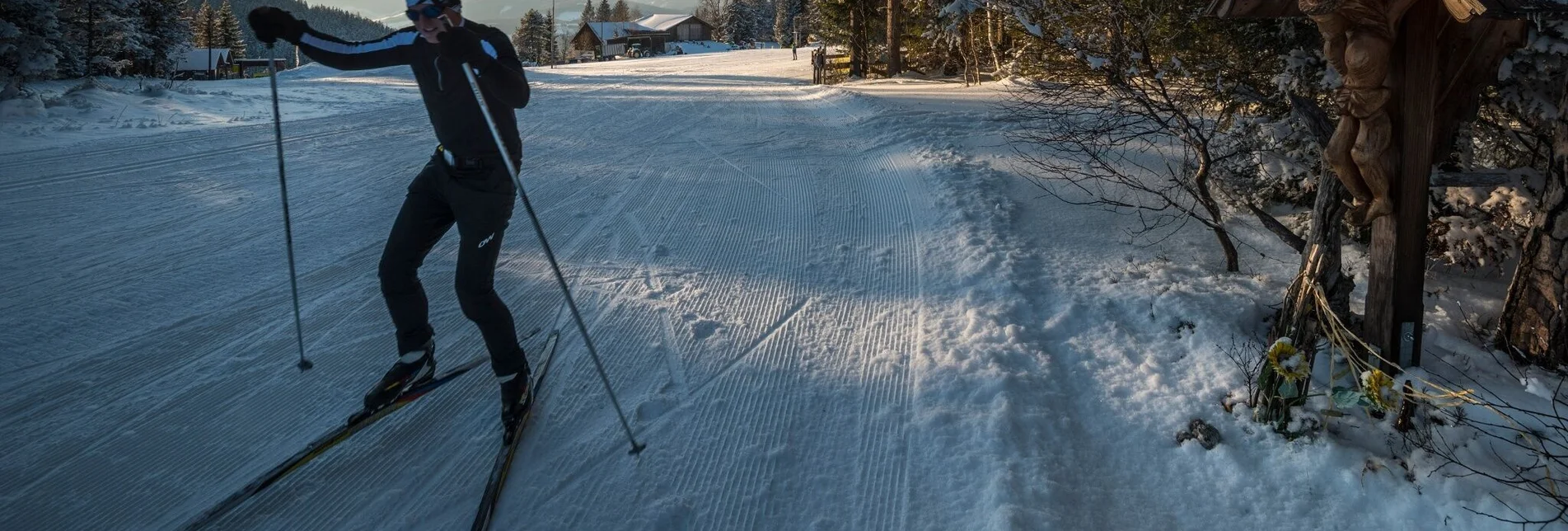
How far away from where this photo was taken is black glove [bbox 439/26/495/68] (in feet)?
11.4

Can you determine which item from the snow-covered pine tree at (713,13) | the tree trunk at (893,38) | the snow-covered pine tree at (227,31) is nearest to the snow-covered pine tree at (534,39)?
the snow-covered pine tree at (713,13)

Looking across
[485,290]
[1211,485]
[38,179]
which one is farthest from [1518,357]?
[38,179]

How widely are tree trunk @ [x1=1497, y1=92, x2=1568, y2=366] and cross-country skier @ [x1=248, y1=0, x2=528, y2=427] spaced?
5049mm

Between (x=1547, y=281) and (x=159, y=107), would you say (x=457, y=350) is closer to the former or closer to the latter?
(x=1547, y=281)

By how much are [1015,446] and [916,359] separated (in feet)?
3.45

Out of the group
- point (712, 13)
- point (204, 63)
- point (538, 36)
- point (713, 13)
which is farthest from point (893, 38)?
point (712, 13)

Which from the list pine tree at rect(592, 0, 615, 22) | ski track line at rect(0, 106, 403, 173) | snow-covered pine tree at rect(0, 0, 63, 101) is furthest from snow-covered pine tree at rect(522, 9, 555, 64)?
ski track line at rect(0, 106, 403, 173)

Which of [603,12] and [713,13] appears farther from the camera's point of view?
[713,13]

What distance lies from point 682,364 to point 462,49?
2.08m

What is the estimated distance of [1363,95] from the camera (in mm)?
3389

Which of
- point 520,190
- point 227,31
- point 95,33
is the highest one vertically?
point 227,31

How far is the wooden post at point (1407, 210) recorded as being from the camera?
→ 3.39 meters

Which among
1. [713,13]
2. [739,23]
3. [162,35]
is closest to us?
[162,35]

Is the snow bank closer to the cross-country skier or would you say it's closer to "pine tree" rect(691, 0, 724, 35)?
the cross-country skier
